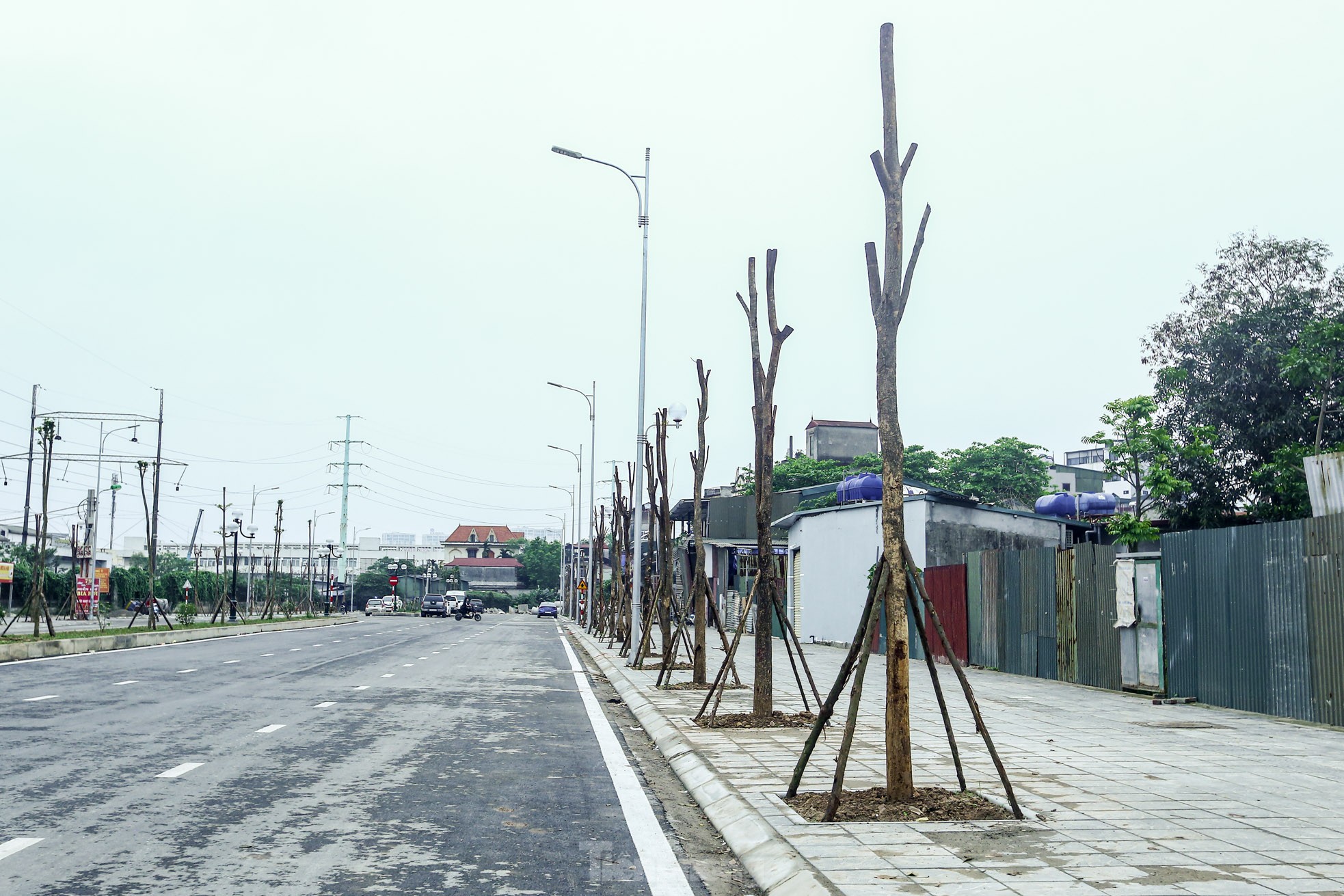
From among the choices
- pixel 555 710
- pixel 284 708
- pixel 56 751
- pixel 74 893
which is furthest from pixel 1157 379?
pixel 74 893

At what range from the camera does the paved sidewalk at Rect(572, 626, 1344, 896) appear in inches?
222

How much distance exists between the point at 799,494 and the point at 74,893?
6219 centimetres

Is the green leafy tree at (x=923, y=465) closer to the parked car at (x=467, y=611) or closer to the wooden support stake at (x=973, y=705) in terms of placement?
the parked car at (x=467, y=611)

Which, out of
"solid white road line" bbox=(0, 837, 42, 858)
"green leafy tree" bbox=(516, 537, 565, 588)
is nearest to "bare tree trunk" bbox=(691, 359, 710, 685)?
"solid white road line" bbox=(0, 837, 42, 858)

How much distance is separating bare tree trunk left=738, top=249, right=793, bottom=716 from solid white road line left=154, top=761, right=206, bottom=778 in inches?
221

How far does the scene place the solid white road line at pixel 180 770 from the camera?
347 inches

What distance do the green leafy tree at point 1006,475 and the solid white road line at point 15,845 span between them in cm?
6144

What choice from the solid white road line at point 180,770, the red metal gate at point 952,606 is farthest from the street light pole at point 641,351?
the solid white road line at point 180,770

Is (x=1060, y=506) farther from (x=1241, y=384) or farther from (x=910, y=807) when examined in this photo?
(x=910, y=807)

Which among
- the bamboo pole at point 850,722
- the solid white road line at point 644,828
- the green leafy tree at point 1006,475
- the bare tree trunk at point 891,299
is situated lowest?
the solid white road line at point 644,828

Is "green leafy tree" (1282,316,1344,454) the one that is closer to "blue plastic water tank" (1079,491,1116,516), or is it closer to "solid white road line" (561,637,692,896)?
"blue plastic water tank" (1079,491,1116,516)

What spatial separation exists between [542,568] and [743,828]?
144061mm

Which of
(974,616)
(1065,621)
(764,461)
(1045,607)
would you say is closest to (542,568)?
(974,616)

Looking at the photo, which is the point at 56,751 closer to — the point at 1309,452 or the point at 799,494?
the point at 1309,452
